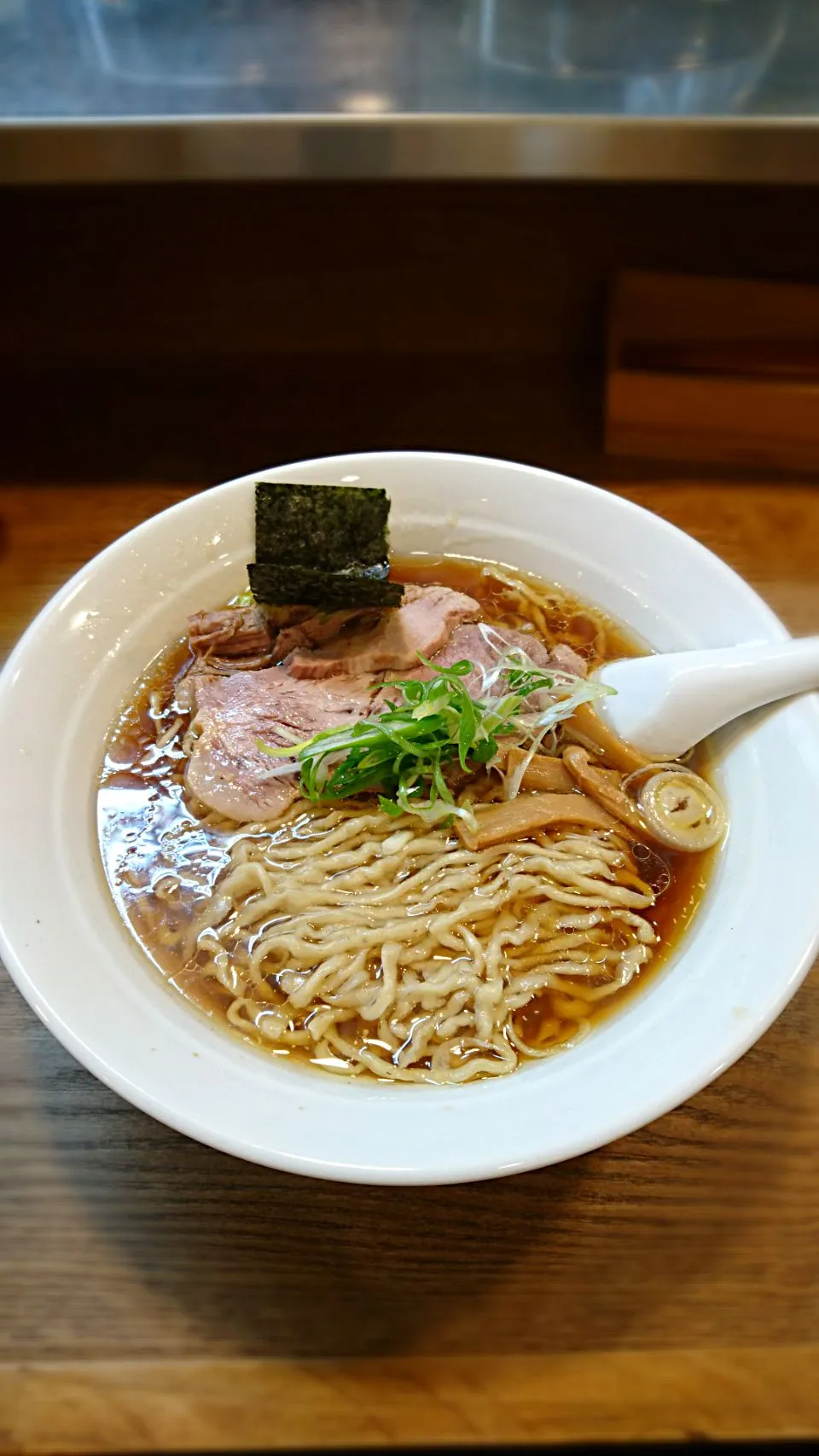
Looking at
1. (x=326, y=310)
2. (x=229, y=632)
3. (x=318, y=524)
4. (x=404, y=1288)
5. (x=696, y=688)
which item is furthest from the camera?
(x=326, y=310)

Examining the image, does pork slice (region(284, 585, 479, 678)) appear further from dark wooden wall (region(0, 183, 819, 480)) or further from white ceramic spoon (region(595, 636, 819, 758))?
dark wooden wall (region(0, 183, 819, 480))

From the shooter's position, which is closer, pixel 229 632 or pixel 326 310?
pixel 229 632

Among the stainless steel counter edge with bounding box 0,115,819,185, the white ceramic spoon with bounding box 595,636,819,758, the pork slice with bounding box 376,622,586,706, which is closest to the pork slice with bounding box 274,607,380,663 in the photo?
the pork slice with bounding box 376,622,586,706

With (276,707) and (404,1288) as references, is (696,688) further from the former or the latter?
(404,1288)

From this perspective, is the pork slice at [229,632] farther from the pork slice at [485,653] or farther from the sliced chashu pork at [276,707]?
the pork slice at [485,653]

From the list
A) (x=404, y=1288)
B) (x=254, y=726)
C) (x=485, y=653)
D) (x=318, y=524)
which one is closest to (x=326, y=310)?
(x=318, y=524)

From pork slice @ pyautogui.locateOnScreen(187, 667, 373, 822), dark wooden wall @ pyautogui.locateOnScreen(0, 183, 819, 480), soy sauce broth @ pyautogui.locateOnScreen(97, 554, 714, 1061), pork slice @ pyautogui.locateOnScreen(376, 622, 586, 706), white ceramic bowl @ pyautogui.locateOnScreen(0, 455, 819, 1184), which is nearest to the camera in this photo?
white ceramic bowl @ pyautogui.locateOnScreen(0, 455, 819, 1184)

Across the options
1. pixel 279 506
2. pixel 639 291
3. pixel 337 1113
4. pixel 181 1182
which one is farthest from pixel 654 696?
pixel 639 291
